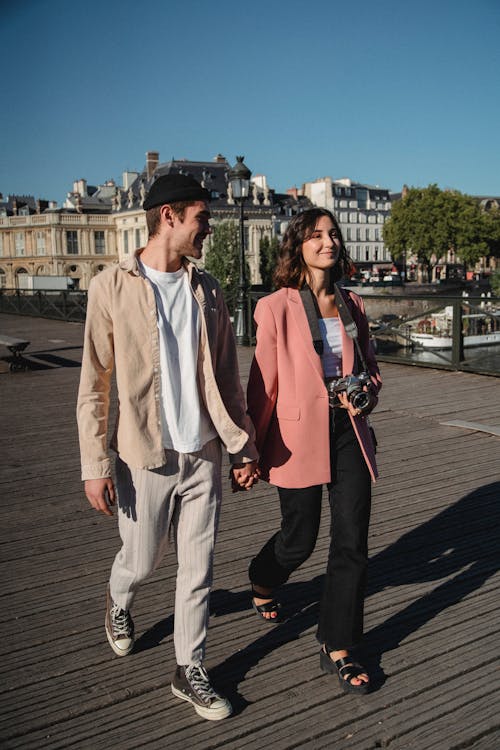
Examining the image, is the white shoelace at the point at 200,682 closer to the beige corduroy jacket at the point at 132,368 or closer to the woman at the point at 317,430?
the woman at the point at 317,430

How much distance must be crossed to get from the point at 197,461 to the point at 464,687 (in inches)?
57.7

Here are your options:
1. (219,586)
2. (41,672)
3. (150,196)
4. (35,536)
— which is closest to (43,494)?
(35,536)

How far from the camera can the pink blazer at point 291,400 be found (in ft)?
9.61

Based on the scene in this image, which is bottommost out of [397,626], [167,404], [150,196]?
[397,626]

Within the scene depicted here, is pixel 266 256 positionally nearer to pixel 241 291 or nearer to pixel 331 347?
pixel 241 291

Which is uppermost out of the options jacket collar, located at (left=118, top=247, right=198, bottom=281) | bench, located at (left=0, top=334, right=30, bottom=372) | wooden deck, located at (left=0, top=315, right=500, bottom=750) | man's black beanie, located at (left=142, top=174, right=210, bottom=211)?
man's black beanie, located at (left=142, top=174, right=210, bottom=211)

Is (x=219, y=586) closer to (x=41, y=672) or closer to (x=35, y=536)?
(x=41, y=672)

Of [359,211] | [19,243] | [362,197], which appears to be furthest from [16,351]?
[362,197]

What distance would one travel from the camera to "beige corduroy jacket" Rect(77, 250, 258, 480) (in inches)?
101

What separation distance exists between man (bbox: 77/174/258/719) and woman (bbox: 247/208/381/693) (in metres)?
0.30

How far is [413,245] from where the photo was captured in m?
79.5

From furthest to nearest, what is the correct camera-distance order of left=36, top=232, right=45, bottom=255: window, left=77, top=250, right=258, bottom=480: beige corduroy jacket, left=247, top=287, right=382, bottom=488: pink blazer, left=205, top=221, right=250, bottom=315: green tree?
left=36, top=232, right=45, bottom=255: window → left=205, top=221, right=250, bottom=315: green tree → left=247, top=287, right=382, bottom=488: pink blazer → left=77, top=250, right=258, bottom=480: beige corduroy jacket

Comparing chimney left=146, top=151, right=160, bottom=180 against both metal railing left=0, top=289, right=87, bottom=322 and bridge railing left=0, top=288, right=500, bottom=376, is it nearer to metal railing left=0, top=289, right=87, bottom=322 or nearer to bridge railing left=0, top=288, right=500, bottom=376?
metal railing left=0, top=289, right=87, bottom=322

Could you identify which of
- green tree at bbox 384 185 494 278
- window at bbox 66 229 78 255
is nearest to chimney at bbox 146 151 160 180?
window at bbox 66 229 78 255
